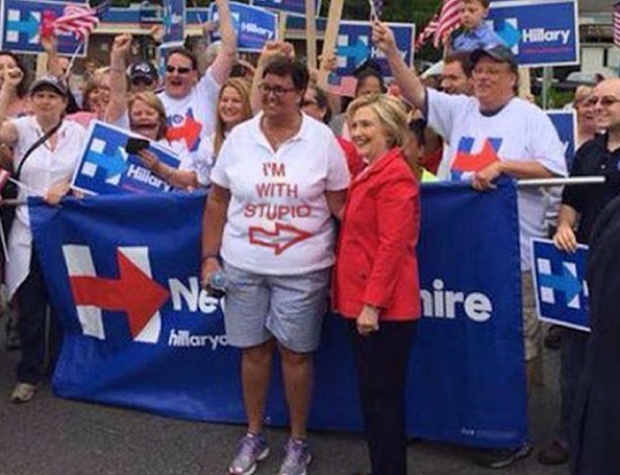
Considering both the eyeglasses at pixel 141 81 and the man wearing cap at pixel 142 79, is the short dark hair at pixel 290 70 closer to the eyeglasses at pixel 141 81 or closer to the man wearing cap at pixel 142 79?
the man wearing cap at pixel 142 79

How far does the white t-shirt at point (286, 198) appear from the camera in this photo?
4688mm

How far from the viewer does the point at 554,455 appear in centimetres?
508

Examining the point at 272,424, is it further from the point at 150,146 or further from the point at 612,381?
the point at 612,381

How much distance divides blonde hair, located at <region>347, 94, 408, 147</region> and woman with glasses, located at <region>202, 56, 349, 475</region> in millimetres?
336

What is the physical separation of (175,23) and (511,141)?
5.50 metres

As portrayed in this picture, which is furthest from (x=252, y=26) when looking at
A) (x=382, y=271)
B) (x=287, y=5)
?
(x=382, y=271)

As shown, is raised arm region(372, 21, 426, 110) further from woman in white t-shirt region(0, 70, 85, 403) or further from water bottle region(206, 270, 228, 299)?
woman in white t-shirt region(0, 70, 85, 403)

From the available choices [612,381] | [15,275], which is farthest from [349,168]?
[612,381]

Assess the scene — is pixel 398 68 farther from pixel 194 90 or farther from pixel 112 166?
pixel 194 90

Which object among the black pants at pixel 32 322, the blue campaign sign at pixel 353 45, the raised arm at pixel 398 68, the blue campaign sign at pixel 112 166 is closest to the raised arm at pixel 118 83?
the blue campaign sign at pixel 112 166

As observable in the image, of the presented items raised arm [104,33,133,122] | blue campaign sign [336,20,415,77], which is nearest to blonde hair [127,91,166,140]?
raised arm [104,33,133,122]

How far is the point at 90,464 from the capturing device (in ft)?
16.8

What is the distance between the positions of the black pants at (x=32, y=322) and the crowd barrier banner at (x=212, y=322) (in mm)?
162

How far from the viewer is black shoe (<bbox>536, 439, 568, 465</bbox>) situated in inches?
199
